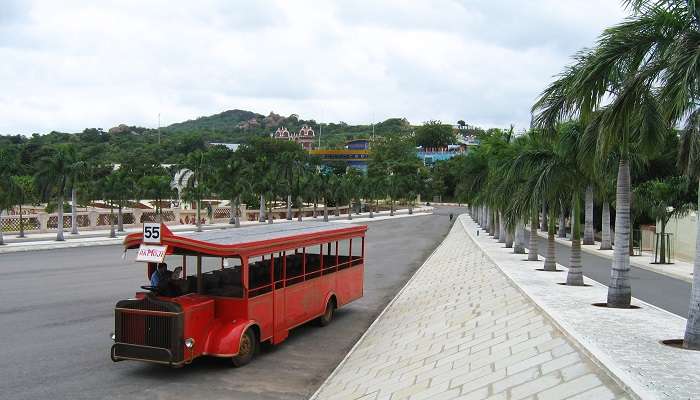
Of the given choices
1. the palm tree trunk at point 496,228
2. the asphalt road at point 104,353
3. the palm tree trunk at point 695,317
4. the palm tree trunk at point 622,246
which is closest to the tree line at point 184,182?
the asphalt road at point 104,353

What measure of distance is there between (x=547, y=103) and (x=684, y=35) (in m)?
5.44

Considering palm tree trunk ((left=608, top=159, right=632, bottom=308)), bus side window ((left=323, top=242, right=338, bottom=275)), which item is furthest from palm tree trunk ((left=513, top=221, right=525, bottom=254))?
bus side window ((left=323, top=242, right=338, bottom=275))

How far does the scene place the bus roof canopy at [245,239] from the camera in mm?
11250

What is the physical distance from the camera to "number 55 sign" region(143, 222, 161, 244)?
10805 millimetres

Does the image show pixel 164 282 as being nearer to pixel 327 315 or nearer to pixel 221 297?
pixel 221 297

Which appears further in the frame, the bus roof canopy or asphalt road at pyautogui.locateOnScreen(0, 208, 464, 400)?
the bus roof canopy

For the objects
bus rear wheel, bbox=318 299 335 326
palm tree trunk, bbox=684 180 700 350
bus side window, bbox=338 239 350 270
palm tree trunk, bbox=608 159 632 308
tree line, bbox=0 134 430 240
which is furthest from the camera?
tree line, bbox=0 134 430 240

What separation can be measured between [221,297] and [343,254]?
595 centimetres

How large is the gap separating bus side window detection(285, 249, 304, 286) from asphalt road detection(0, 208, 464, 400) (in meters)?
1.40

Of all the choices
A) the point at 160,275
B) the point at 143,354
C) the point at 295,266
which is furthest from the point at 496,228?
the point at 143,354

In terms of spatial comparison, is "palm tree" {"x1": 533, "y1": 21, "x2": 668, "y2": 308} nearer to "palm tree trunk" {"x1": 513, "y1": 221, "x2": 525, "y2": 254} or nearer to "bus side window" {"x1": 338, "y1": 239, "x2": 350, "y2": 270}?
"bus side window" {"x1": 338, "y1": 239, "x2": 350, "y2": 270}

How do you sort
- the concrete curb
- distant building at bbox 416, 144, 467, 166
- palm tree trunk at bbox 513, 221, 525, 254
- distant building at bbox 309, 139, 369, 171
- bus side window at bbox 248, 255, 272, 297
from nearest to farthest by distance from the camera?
the concrete curb < bus side window at bbox 248, 255, 272, 297 < palm tree trunk at bbox 513, 221, 525, 254 < distant building at bbox 309, 139, 369, 171 < distant building at bbox 416, 144, 467, 166

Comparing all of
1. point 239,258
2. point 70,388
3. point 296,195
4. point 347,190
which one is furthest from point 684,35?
point 347,190

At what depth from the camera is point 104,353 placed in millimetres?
12438
